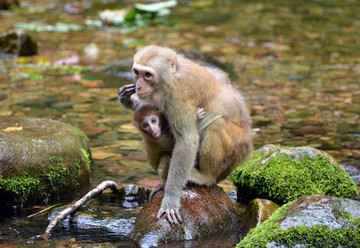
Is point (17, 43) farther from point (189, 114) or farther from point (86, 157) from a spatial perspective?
point (189, 114)

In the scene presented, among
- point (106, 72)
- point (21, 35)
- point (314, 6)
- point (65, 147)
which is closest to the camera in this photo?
point (65, 147)

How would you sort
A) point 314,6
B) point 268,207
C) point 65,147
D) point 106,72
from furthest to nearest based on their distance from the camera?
point 314,6 → point 106,72 → point 65,147 → point 268,207

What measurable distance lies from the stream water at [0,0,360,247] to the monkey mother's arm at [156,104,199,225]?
86 centimetres

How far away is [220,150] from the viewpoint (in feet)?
20.1

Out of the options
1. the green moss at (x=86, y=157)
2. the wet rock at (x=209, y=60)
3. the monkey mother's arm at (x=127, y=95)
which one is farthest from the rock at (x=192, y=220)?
the wet rock at (x=209, y=60)

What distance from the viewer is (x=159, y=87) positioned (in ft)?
19.3

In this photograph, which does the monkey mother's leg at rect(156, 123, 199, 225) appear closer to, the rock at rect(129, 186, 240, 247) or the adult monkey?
the adult monkey

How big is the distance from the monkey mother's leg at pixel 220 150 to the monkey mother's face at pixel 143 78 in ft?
2.79

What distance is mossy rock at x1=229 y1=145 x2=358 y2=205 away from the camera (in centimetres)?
668

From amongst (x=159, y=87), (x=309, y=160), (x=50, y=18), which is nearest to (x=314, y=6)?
(x=50, y=18)

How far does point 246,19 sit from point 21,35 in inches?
306

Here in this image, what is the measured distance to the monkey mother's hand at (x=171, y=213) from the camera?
18.9 feet

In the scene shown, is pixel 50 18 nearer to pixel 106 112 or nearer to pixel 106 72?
pixel 106 72

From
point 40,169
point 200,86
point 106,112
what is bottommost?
point 106,112
